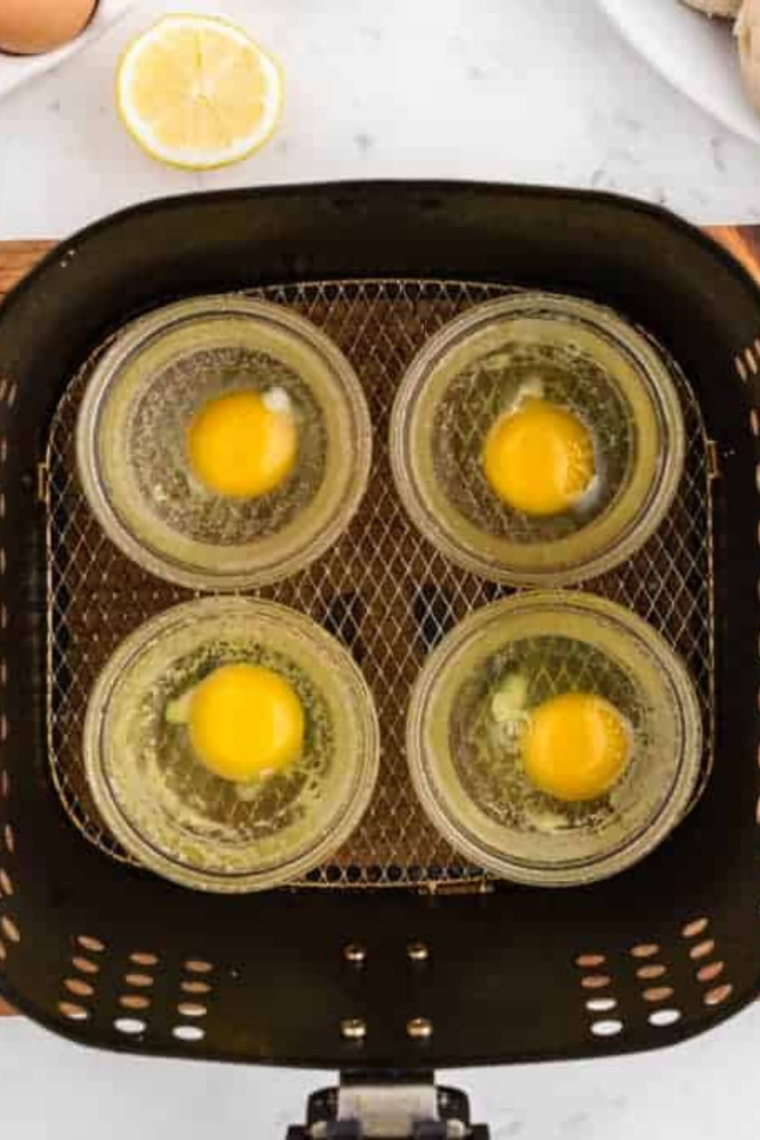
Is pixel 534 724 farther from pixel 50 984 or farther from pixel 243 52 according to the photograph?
pixel 243 52

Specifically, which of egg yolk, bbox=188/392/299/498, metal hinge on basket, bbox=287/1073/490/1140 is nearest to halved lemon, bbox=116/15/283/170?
egg yolk, bbox=188/392/299/498

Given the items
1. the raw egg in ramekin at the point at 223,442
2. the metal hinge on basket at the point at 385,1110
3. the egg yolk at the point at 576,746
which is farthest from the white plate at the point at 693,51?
the metal hinge on basket at the point at 385,1110

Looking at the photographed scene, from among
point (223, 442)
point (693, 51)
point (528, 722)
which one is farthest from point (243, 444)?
point (693, 51)

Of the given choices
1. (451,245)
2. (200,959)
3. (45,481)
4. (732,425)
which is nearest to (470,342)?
(451,245)

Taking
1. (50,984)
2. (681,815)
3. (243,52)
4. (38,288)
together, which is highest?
(243,52)

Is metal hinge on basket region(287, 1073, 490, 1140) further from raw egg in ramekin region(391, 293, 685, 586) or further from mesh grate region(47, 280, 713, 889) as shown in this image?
raw egg in ramekin region(391, 293, 685, 586)

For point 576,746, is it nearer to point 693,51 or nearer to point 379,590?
point 379,590
